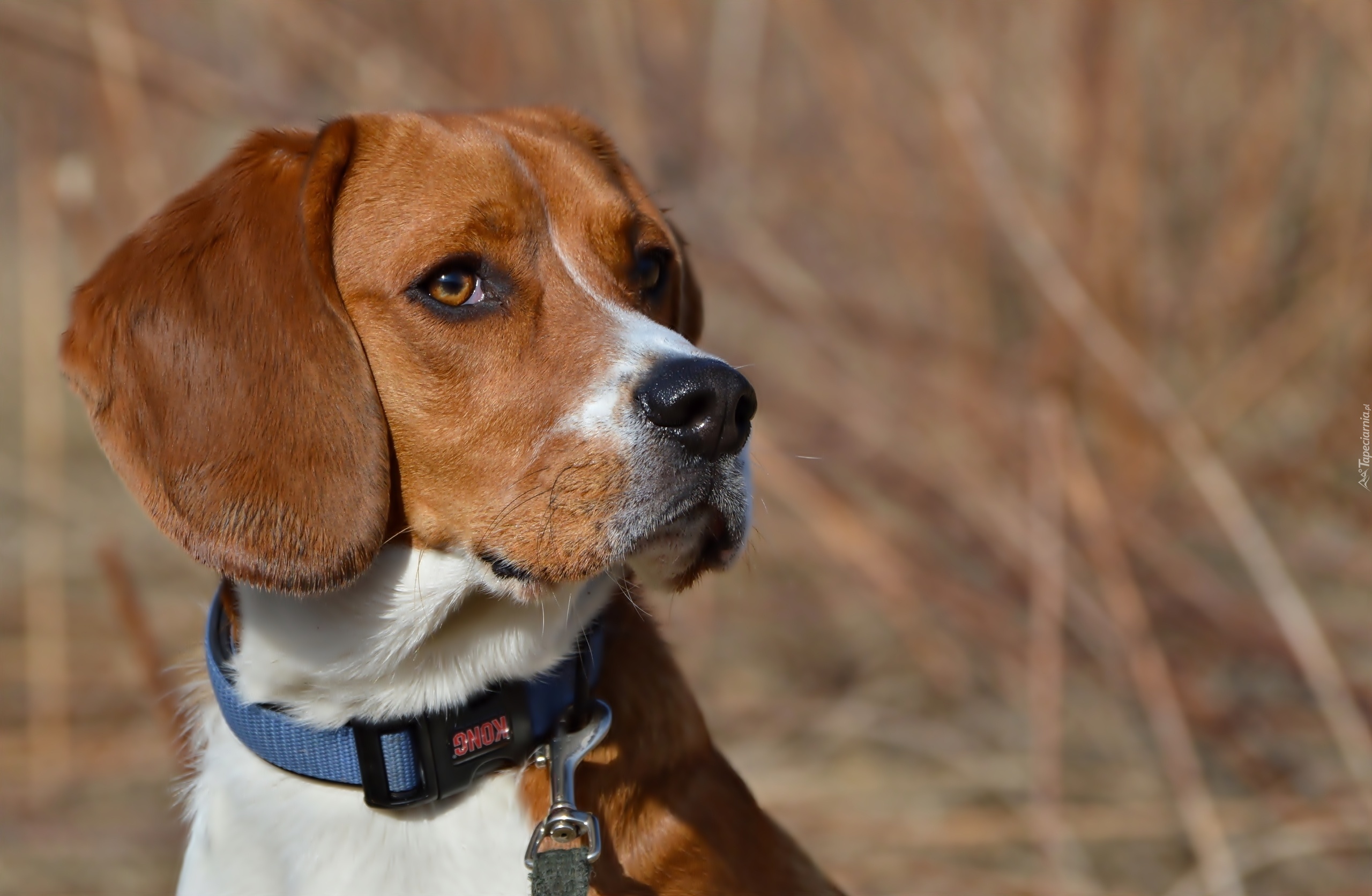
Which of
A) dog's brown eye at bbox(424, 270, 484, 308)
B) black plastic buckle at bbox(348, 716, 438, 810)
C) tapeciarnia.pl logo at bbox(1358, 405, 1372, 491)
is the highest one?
tapeciarnia.pl logo at bbox(1358, 405, 1372, 491)

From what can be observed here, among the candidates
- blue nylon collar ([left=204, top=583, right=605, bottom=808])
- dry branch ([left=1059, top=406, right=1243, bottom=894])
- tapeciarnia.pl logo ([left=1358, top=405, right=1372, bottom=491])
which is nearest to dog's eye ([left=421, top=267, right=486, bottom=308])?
blue nylon collar ([left=204, top=583, right=605, bottom=808])

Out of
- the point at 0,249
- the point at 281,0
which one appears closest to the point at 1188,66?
the point at 281,0

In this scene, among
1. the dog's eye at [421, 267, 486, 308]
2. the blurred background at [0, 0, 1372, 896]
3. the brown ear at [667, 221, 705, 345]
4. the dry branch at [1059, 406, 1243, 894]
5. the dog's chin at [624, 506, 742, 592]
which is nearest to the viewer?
the dog's chin at [624, 506, 742, 592]

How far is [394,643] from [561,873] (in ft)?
1.66

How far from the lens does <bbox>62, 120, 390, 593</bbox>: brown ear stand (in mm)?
2178

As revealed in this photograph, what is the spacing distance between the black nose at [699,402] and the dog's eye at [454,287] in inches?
16.6

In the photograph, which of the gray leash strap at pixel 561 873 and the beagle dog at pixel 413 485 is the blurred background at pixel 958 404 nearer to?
the beagle dog at pixel 413 485

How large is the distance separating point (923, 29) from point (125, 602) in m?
3.54

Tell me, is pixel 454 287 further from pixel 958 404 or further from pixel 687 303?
pixel 958 404

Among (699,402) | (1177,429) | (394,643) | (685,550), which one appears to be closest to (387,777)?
(394,643)

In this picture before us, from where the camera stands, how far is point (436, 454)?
2.32 metres

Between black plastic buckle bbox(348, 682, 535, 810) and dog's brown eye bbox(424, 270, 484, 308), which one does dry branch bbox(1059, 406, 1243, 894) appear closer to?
black plastic buckle bbox(348, 682, 535, 810)

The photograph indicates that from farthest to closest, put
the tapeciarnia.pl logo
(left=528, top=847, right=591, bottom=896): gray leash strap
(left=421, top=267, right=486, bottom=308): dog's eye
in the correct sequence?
1. the tapeciarnia.pl logo
2. (left=421, top=267, right=486, bottom=308): dog's eye
3. (left=528, top=847, right=591, bottom=896): gray leash strap

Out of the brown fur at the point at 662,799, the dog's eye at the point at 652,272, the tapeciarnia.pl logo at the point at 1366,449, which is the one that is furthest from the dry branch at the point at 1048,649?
the dog's eye at the point at 652,272
